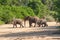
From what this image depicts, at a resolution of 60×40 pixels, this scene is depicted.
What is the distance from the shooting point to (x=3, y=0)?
61.9 m

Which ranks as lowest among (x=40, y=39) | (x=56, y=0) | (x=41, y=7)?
(x=41, y=7)

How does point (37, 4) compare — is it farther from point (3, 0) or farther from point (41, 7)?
point (3, 0)

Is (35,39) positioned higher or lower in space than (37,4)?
higher

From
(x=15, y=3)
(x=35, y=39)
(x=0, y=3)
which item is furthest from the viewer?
(x=15, y=3)

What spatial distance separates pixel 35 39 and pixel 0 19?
109ft

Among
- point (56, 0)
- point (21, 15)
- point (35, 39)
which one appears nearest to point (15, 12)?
point (21, 15)

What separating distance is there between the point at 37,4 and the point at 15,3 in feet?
23.7

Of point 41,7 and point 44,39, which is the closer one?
point 44,39

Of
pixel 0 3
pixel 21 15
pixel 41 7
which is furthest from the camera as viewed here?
pixel 41 7

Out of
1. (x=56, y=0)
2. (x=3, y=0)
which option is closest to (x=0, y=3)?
(x=3, y=0)

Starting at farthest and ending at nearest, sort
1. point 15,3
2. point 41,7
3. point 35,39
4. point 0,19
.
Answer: point 15,3, point 41,7, point 0,19, point 35,39

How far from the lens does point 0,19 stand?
51000 mm

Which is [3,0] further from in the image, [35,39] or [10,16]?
[35,39]

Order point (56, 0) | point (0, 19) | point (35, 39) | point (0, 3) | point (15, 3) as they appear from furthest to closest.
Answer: point (15, 3) < point (0, 3) < point (0, 19) < point (56, 0) < point (35, 39)
